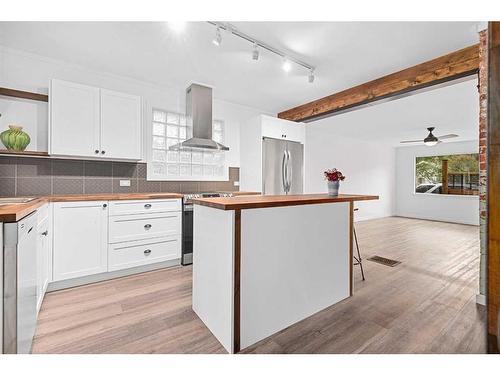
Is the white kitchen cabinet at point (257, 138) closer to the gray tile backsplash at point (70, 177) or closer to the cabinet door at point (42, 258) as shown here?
the gray tile backsplash at point (70, 177)

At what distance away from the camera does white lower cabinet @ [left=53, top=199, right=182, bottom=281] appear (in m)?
2.48

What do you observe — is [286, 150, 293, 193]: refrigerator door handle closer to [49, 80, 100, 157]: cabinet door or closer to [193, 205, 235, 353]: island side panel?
[193, 205, 235, 353]: island side panel

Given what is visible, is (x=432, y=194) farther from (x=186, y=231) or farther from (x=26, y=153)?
(x=26, y=153)

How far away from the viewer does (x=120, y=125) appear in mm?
3051

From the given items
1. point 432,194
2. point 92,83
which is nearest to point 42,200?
point 92,83

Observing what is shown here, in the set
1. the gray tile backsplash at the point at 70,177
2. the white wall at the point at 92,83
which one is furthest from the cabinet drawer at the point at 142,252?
the white wall at the point at 92,83

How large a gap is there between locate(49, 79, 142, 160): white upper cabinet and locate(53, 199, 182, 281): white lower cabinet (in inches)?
27.2

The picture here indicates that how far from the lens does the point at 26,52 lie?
280 cm

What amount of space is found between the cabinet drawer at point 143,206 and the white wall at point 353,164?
12.4ft

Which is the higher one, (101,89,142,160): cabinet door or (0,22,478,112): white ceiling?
(0,22,478,112): white ceiling

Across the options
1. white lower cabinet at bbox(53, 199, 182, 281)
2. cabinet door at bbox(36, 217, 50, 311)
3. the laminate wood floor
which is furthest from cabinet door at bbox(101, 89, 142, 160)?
the laminate wood floor

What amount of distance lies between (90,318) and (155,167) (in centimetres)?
221

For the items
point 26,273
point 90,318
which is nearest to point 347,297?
point 90,318
